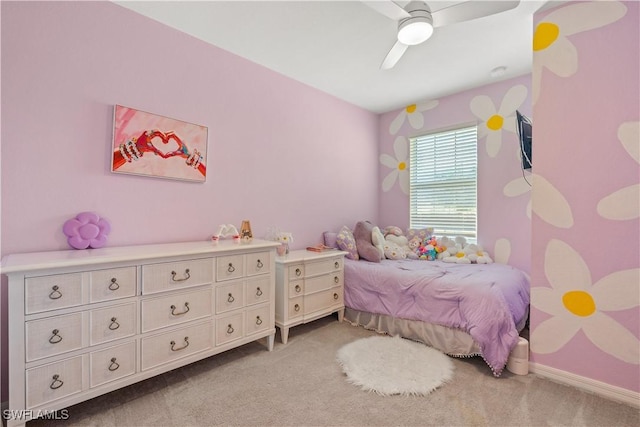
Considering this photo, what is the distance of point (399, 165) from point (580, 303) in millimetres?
2635

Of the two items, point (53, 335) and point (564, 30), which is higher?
point (564, 30)

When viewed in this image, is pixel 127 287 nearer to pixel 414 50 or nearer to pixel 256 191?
pixel 256 191

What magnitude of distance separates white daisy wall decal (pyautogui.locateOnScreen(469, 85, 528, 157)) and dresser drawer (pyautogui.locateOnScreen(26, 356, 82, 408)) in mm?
3959

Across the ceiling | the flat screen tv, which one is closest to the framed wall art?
the ceiling

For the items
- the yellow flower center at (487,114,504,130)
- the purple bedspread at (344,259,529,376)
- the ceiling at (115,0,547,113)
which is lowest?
the purple bedspread at (344,259,529,376)

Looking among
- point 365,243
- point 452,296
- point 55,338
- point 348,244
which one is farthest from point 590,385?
point 55,338

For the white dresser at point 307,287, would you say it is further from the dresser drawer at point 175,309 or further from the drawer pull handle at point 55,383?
the drawer pull handle at point 55,383

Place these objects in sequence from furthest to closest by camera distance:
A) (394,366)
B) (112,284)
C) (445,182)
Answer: (445,182), (394,366), (112,284)

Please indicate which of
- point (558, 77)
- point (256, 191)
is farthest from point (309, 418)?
point (558, 77)

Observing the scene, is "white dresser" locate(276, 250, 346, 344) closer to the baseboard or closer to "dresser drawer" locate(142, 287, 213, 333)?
"dresser drawer" locate(142, 287, 213, 333)

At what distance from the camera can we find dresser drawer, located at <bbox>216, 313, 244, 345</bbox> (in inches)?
83.7

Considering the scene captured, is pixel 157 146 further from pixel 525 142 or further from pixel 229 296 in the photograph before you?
pixel 525 142

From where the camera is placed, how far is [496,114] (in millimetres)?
3359

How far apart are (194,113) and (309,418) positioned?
2.33 m
